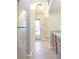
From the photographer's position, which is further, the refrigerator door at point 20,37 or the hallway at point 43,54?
the hallway at point 43,54

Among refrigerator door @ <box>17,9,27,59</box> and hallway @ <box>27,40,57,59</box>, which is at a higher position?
refrigerator door @ <box>17,9,27,59</box>

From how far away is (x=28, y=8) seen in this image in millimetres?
6090

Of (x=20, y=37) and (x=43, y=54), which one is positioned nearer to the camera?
(x=20, y=37)

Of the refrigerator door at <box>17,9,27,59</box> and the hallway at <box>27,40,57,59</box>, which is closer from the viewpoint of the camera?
the refrigerator door at <box>17,9,27,59</box>

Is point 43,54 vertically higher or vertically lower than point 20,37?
lower

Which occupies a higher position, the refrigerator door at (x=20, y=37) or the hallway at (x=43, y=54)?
the refrigerator door at (x=20, y=37)
